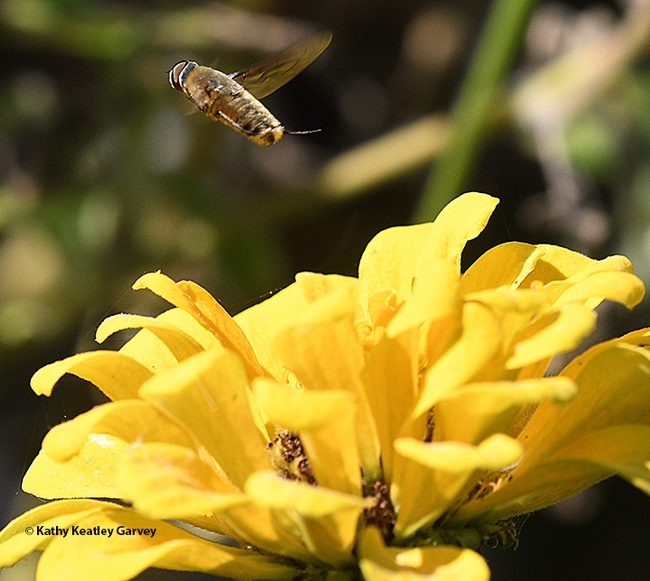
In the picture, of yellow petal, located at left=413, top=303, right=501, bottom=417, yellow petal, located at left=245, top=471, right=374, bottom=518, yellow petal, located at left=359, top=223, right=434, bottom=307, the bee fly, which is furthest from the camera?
the bee fly

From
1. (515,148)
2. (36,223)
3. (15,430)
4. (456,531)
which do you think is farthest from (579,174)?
(15,430)

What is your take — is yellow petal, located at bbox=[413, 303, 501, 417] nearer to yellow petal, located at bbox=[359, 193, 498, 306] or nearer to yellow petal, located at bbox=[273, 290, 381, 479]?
yellow petal, located at bbox=[273, 290, 381, 479]

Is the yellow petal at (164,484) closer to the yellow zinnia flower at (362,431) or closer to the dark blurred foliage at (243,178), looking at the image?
the yellow zinnia flower at (362,431)

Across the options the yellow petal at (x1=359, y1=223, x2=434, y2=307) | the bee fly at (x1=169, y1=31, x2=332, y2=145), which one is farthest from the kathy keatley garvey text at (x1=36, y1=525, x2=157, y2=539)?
the bee fly at (x1=169, y1=31, x2=332, y2=145)

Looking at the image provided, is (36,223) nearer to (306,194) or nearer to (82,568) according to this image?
(306,194)

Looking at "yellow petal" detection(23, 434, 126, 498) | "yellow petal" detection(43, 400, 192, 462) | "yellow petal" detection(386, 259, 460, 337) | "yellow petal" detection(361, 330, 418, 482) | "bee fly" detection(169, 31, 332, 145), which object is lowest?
"yellow petal" detection(23, 434, 126, 498)

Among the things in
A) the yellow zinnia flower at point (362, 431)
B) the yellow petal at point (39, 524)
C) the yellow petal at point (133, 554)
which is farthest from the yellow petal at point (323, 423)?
the yellow petal at point (39, 524)
